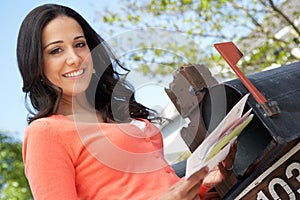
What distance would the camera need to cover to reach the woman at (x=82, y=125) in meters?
1.10

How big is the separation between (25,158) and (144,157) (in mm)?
289

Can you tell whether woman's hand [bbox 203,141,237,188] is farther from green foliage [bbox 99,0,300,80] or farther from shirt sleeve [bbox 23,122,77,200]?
green foliage [bbox 99,0,300,80]

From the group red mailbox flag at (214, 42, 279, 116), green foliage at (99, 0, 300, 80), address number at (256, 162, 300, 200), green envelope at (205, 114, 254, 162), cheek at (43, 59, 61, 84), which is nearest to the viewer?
green envelope at (205, 114, 254, 162)

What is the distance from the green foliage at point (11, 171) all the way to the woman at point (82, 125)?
14.6 feet

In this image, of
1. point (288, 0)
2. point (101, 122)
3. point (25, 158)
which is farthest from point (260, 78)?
point (288, 0)

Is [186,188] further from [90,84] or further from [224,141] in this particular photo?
[90,84]

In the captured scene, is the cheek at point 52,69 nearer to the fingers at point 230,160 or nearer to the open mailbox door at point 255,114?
the open mailbox door at point 255,114

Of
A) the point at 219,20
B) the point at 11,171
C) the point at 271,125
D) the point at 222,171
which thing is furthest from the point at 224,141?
the point at 11,171

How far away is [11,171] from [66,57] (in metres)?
5.18

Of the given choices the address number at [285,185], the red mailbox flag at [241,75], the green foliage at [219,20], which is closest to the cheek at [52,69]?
the red mailbox flag at [241,75]

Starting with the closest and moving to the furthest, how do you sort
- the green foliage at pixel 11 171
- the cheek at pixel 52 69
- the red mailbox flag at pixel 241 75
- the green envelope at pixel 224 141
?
the green envelope at pixel 224 141 < the red mailbox flag at pixel 241 75 < the cheek at pixel 52 69 < the green foliage at pixel 11 171

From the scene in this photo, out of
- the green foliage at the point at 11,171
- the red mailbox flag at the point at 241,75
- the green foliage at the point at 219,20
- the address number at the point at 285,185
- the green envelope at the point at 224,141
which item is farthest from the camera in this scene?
the green foliage at the point at 11,171

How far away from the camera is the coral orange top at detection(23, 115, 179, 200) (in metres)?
1.09

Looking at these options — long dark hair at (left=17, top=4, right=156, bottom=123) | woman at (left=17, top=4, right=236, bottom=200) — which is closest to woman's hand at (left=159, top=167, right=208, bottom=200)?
woman at (left=17, top=4, right=236, bottom=200)
